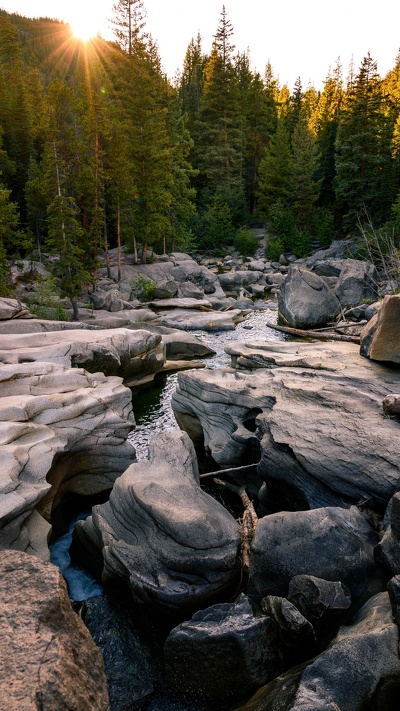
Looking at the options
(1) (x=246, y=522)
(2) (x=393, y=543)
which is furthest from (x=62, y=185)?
(2) (x=393, y=543)

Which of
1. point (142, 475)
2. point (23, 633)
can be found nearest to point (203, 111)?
point (142, 475)

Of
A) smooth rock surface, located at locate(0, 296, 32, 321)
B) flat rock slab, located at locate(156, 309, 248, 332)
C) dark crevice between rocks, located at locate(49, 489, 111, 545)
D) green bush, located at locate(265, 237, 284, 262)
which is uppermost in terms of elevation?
green bush, located at locate(265, 237, 284, 262)

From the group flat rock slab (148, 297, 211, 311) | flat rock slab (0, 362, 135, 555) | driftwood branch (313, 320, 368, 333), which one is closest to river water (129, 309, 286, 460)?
flat rock slab (0, 362, 135, 555)

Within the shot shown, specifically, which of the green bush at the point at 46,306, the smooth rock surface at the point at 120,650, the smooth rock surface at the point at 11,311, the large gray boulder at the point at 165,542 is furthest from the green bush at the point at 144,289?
the smooth rock surface at the point at 120,650

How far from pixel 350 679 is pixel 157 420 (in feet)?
33.2

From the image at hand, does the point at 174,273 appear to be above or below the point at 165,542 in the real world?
above

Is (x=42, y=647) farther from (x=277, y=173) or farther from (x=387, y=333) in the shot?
(x=277, y=173)

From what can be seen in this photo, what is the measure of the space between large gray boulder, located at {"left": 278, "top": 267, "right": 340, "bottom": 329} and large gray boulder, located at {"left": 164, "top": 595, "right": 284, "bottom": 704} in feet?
62.8

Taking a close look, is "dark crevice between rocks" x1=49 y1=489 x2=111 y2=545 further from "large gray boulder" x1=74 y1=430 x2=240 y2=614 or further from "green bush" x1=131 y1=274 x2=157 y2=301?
"green bush" x1=131 y1=274 x2=157 y2=301

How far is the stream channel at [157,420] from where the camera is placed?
5.51 metres

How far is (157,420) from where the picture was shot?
1403 centimetres

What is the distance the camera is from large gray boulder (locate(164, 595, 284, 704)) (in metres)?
5.26

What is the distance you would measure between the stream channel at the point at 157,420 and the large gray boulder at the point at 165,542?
486mm

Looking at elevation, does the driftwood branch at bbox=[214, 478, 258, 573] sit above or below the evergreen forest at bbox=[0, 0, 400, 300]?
below
